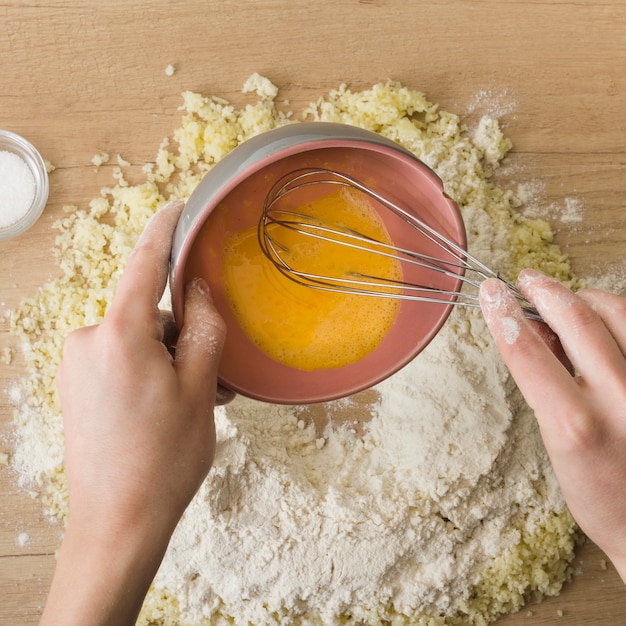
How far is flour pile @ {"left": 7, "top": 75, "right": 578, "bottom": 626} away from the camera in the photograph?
0.94 metres

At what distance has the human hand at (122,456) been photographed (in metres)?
0.67

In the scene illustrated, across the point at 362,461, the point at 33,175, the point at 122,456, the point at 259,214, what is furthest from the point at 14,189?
the point at 362,461

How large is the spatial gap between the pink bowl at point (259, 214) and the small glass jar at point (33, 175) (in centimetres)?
35

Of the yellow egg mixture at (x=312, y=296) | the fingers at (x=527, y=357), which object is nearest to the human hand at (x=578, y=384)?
the fingers at (x=527, y=357)

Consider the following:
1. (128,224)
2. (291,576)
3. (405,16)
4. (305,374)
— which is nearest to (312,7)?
(405,16)

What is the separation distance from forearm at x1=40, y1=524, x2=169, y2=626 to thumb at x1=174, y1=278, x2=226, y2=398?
0.16 m

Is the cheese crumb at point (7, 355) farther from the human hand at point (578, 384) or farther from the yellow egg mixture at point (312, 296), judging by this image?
the human hand at point (578, 384)

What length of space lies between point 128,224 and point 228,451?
0.36 m

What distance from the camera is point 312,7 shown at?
1.07m

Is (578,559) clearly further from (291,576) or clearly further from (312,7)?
(312,7)

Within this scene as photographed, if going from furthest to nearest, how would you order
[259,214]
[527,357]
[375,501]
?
1. [375,501]
2. [259,214]
3. [527,357]

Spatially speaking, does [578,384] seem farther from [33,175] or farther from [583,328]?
[33,175]

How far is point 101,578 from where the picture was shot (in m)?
0.67

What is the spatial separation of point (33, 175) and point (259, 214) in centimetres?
40
